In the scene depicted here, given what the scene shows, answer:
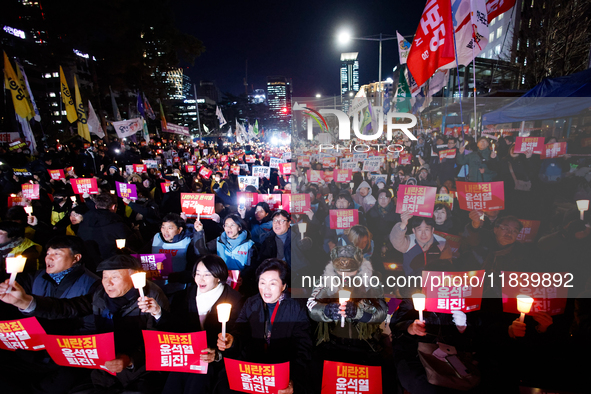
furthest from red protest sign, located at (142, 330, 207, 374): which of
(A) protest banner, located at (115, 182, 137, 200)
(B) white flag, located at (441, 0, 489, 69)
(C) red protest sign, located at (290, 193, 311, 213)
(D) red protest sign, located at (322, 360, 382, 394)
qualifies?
(B) white flag, located at (441, 0, 489, 69)

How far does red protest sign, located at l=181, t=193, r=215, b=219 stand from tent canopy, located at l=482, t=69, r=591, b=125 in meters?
9.77

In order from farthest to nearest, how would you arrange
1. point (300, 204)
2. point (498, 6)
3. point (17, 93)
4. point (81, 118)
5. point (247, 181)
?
point (81, 118)
point (17, 93)
point (247, 181)
point (498, 6)
point (300, 204)

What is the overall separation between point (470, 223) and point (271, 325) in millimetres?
3581

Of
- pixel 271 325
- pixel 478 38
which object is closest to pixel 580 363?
pixel 271 325

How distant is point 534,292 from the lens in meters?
2.71

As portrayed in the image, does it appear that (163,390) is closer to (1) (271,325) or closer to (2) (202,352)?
(2) (202,352)

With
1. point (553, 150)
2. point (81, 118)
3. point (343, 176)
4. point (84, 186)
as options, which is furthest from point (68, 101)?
point (553, 150)

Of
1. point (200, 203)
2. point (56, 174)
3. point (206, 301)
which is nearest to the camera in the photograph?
point (206, 301)

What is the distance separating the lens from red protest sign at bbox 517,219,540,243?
13.9ft

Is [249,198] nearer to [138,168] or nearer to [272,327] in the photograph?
[272,327]

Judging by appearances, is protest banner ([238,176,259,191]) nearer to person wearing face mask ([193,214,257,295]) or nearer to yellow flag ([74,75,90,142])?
person wearing face mask ([193,214,257,295])

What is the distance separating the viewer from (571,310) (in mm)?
2736

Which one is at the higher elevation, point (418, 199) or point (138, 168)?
point (138, 168)

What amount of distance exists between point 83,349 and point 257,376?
1590mm
